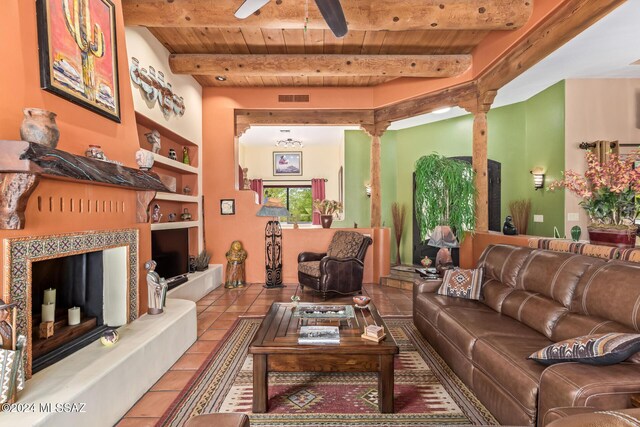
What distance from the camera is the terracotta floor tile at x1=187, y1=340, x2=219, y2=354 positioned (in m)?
3.02

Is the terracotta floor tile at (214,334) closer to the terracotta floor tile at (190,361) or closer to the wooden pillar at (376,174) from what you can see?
the terracotta floor tile at (190,361)

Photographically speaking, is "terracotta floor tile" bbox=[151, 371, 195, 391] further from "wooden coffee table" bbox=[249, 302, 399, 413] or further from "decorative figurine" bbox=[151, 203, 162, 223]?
"decorative figurine" bbox=[151, 203, 162, 223]

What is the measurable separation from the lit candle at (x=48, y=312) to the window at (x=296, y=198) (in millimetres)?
7192

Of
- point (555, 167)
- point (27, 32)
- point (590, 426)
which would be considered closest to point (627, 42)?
point (555, 167)

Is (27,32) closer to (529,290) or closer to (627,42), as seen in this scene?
(529,290)

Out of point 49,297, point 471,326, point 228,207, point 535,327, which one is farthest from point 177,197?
point 535,327

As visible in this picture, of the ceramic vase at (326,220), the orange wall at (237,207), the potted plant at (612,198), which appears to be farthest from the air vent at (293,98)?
the potted plant at (612,198)

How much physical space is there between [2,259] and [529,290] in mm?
3401

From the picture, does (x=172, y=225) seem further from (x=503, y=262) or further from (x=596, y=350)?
(x=596, y=350)

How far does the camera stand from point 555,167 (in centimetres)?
462

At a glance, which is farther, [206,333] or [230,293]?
[230,293]

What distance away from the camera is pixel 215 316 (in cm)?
405

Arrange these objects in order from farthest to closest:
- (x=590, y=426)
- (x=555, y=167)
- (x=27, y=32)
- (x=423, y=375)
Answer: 1. (x=555, y=167)
2. (x=423, y=375)
3. (x=27, y=32)
4. (x=590, y=426)

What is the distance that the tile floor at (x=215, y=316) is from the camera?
7.03ft
